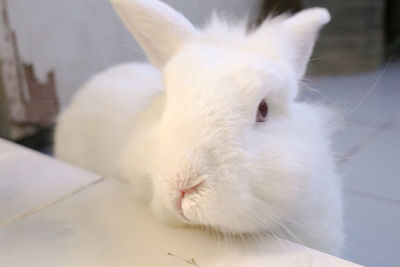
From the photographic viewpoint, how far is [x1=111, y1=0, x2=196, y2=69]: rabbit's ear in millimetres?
1224

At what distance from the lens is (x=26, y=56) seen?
2271 mm

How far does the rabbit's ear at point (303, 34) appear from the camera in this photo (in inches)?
51.8

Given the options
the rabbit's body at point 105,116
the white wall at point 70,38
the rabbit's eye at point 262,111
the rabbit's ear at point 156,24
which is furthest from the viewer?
the white wall at point 70,38

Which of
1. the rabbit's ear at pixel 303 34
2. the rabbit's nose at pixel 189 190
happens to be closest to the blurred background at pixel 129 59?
the rabbit's ear at pixel 303 34

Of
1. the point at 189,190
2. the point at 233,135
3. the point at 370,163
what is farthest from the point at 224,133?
the point at 370,163

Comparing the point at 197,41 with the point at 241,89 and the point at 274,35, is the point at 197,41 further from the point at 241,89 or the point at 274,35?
the point at 241,89

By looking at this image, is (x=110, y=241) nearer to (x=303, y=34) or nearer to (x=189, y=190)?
(x=189, y=190)

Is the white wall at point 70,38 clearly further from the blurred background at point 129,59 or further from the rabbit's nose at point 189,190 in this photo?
the rabbit's nose at point 189,190

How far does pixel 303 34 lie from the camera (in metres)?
1.32

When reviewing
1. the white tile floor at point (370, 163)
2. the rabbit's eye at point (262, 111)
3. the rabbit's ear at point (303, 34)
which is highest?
the rabbit's ear at point (303, 34)

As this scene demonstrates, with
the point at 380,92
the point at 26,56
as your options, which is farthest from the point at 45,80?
the point at 380,92

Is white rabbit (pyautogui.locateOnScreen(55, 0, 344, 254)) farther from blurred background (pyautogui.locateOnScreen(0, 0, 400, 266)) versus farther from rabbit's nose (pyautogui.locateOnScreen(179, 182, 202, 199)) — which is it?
blurred background (pyautogui.locateOnScreen(0, 0, 400, 266))

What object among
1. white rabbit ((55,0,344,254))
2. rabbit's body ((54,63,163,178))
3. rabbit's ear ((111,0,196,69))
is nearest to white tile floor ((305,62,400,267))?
white rabbit ((55,0,344,254))

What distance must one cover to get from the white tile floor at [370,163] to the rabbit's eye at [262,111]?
14.1 inches
